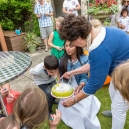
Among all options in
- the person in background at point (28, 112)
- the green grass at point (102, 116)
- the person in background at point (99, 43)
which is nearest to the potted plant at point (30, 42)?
the green grass at point (102, 116)

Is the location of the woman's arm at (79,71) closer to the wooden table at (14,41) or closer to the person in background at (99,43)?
the person in background at (99,43)

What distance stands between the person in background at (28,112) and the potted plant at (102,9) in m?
4.28

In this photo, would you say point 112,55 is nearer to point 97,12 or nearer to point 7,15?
point 97,12

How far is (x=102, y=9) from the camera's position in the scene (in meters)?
5.22

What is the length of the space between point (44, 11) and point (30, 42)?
1.05 meters

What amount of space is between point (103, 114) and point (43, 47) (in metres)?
3.86

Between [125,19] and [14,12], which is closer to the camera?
[125,19]

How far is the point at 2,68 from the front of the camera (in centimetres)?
166

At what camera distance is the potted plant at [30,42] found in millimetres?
5574

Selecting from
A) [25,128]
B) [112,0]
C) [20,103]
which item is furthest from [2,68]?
[112,0]

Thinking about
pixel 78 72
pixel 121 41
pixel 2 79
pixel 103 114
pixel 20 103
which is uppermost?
pixel 121 41

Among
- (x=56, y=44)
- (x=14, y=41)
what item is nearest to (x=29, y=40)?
(x=14, y=41)

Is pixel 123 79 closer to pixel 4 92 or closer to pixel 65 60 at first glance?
pixel 65 60

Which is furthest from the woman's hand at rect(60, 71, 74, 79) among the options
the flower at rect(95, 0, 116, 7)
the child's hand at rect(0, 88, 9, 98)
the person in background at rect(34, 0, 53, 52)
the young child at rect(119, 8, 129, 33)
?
the flower at rect(95, 0, 116, 7)
